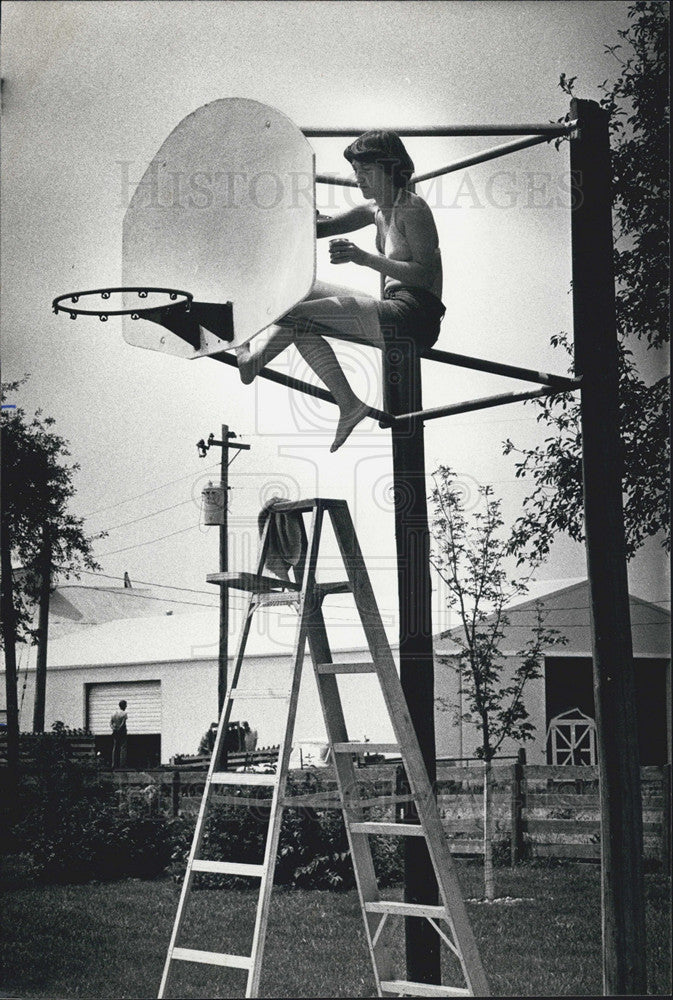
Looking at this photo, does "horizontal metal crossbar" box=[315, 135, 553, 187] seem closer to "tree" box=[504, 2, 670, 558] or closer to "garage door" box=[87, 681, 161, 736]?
"tree" box=[504, 2, 670, 558]

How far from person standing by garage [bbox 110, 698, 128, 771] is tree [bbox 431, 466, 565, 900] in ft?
4.88

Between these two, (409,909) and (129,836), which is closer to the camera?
(409,909)

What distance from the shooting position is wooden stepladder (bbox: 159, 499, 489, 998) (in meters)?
3.61

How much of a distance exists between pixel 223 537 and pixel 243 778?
1.56m

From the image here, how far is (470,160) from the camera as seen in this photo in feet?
14.1

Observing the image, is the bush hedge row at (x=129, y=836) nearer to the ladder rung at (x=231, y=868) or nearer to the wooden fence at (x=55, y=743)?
the wooden fence at (x=55, y=743)

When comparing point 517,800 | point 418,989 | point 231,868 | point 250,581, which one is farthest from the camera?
point 517,800

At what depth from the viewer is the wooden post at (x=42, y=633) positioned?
5.07 meters

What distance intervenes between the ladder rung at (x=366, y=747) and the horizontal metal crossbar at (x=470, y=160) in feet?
6.73

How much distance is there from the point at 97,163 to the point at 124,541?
1.66 m

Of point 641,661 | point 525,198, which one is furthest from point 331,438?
point 641,661

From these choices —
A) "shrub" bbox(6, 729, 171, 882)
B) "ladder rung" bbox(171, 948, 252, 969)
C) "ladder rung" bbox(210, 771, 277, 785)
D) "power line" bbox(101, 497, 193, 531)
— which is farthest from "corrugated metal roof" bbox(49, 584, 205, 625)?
"ladder rung" bbox(171, 948, 252, 969)

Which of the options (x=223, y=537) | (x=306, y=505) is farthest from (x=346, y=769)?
(x=223, y=537)

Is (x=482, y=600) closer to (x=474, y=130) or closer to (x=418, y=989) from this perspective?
(x=418, y=989)
